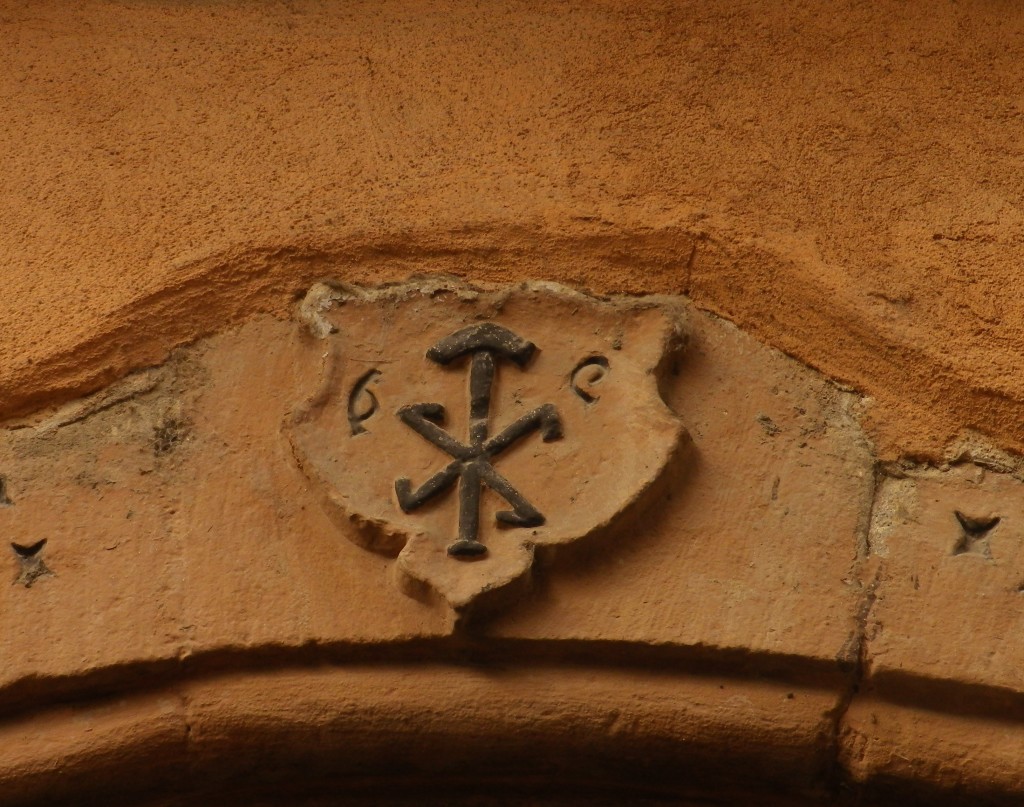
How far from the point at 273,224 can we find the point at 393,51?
41 centimetres

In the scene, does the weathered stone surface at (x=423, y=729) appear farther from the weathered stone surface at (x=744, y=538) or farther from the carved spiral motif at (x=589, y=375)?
the carved spiral motif at (x=589, y=375)

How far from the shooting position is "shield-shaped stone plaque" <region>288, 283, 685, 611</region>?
176cm

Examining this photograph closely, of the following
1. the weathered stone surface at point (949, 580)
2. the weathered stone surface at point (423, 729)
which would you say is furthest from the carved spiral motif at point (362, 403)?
the weathered stone surface at point (949, 580)

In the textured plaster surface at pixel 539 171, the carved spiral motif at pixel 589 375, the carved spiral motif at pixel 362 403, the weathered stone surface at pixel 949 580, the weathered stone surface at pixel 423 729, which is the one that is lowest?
the weathered stone surface at pixel 423 729

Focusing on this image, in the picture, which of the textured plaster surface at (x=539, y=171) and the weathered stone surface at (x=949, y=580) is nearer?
the weathered stone surface at (x=949, y=580)

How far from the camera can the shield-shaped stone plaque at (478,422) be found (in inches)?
69.3

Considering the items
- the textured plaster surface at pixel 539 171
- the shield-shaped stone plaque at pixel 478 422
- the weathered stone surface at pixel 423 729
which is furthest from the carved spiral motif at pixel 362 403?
the weathered stone surface at pixel 423 729

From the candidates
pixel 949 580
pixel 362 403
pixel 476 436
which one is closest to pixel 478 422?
pixel 476 436

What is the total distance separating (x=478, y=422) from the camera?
6.05 ft

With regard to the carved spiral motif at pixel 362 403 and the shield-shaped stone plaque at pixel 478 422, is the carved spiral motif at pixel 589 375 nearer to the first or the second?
the shield-shaped stone plaque at pixel 478 422

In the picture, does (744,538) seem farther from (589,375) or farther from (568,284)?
(568,284)

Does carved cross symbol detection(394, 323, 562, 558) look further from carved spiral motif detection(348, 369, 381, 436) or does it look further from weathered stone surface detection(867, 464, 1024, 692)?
weathered stone surface detection(867, 464, 1024, 692)

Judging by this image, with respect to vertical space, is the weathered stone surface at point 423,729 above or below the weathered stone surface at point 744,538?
below

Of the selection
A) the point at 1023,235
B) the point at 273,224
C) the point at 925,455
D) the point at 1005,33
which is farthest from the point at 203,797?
the point at 1005,33
